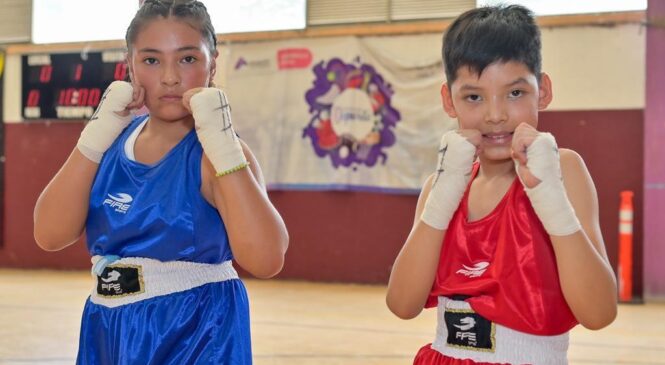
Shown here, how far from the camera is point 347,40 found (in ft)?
24.4

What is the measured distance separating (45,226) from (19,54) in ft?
24.3

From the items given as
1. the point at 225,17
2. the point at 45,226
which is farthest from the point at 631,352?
the point at 225,17

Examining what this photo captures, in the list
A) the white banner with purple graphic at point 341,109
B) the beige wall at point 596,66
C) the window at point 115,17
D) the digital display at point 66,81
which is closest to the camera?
the beige wall at point 596,66

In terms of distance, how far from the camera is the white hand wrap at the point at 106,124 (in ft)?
5.93

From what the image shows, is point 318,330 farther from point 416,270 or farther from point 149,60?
point 416,270

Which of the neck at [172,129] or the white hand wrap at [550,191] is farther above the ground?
the neck at [172,129]

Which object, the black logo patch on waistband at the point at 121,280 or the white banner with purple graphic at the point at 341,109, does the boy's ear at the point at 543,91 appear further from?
the white banner with purple graphic at the point at 341,109

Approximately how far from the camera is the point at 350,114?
291 inches

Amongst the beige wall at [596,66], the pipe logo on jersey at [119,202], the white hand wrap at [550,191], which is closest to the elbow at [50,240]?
the pipe logo on jersey at [119,202]

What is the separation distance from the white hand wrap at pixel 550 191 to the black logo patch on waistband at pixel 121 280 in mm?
851

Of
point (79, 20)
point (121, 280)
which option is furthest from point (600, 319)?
point (79, 20)

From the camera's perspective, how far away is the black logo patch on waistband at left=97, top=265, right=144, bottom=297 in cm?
175

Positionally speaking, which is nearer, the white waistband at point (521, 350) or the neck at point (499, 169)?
the white waistband at point (521, 350)

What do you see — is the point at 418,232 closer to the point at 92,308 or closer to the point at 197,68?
the point at 197,68
